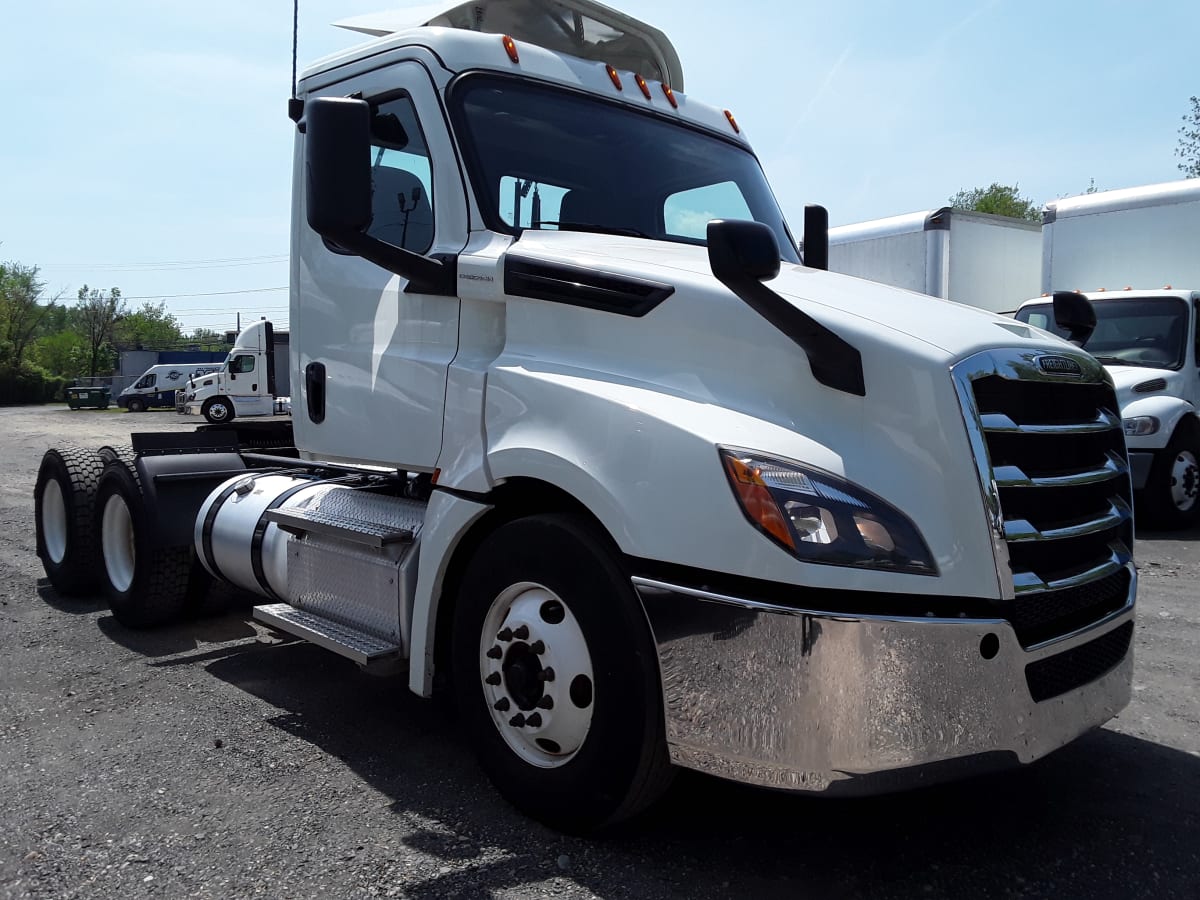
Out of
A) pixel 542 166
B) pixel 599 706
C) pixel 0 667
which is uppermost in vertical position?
pixel 542 166

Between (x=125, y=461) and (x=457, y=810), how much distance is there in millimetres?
3750

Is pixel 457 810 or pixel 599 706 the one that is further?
pixel 457 810

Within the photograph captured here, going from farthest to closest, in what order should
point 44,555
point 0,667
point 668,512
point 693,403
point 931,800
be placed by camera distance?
point 44,555 < point 0,667 < point 931,800 < point 693,403 < point 668,512

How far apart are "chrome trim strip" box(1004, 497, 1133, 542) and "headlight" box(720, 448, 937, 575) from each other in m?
0.30

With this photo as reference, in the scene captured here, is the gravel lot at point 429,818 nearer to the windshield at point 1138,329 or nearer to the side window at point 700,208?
the side window at point 700,208

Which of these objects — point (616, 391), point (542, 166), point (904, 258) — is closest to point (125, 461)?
point (542, 166)

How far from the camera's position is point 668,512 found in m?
2.78

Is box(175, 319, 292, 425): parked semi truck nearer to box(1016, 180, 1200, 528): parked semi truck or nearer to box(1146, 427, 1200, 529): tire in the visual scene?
box(1016, 180, 1200, 528): parked semi truck

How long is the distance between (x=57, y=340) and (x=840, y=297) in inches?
4073

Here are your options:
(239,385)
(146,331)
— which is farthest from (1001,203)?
(146,331)

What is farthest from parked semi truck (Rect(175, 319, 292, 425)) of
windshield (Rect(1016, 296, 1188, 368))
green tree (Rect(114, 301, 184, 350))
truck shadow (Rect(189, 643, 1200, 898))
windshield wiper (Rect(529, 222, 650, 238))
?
green tree (Rect(114, 301, 184, 350))

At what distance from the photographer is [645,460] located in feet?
9.36

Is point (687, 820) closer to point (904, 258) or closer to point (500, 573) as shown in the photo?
point (500, 573)

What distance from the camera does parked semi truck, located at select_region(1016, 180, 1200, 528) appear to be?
9.35 meters
